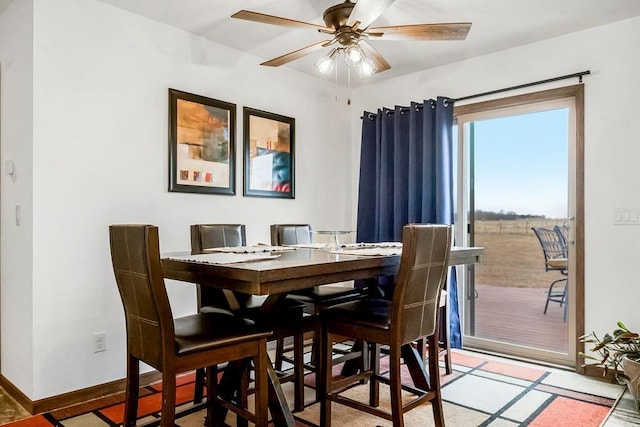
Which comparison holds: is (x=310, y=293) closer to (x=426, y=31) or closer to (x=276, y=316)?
(x=276, y=316)

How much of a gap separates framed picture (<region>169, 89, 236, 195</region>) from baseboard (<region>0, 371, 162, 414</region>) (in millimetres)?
1326

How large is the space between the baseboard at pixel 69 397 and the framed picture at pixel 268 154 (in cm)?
164

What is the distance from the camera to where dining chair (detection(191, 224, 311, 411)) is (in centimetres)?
229

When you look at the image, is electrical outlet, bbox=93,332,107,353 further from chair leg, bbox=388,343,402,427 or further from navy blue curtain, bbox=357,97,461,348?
navy blue curtain, bbox=357,97,461,348

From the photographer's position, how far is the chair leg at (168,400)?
5.06 ft

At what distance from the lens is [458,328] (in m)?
3.62

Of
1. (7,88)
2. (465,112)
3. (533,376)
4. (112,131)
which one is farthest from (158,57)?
(533,376)

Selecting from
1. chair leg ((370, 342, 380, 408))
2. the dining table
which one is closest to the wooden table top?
the dining table

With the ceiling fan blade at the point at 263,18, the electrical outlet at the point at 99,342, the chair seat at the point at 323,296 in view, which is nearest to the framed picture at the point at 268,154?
the chair seat at the point at 323,296

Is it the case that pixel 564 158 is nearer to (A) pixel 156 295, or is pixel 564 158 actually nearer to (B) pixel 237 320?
(B) pixel 237 320

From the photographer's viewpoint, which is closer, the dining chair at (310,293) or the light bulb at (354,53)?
the light bulb at (354,53)

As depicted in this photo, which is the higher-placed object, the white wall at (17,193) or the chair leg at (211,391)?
the white wall at (17,193)

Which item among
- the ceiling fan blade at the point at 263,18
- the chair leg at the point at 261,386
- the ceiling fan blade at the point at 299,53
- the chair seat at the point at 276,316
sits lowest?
the chair leg at the point at 261,386

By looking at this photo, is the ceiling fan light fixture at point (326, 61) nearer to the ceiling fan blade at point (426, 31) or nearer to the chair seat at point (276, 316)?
the ceiling fan blade at point (426, 31)
